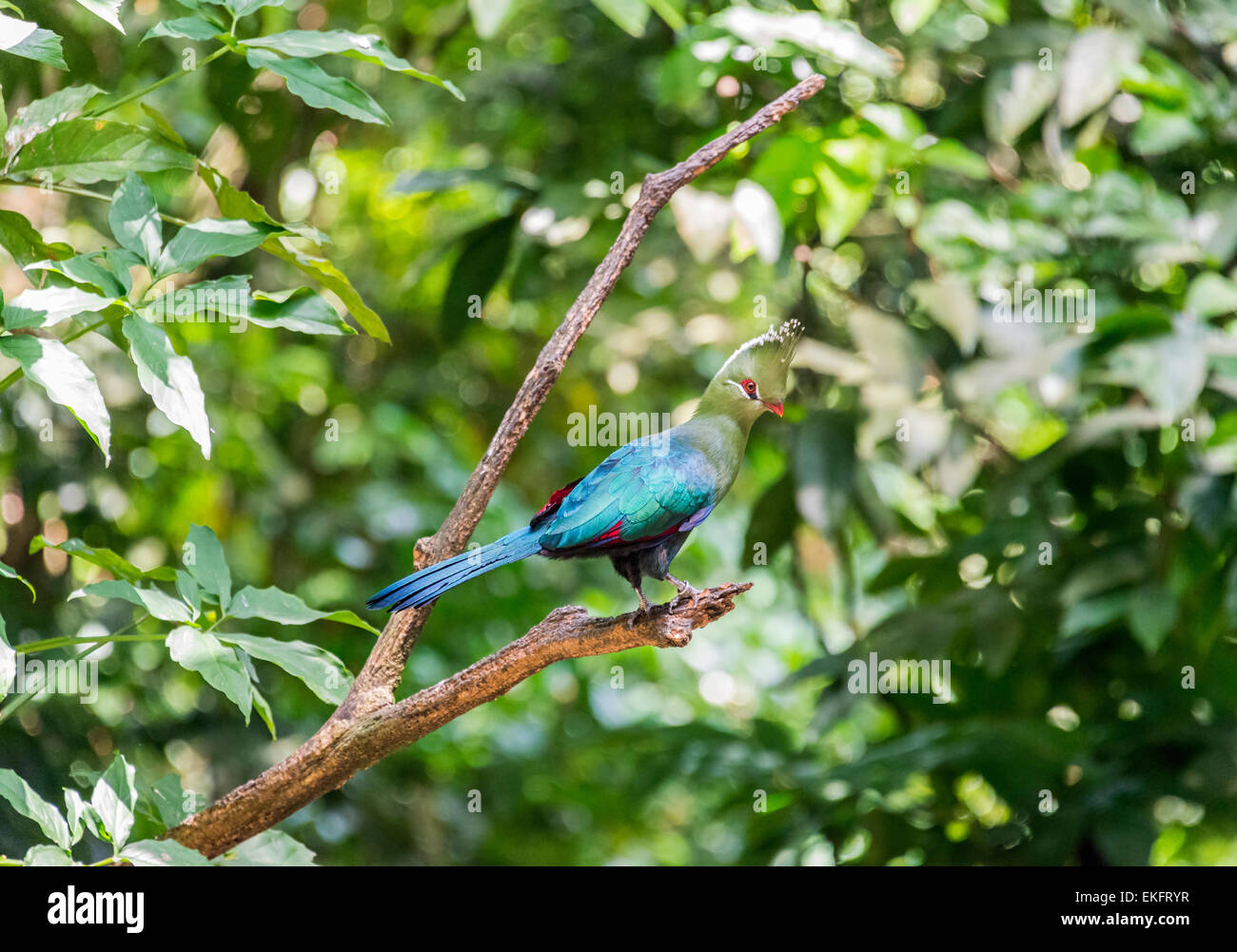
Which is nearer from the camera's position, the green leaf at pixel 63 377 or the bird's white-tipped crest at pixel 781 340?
the bird's white-tipped crest at pixel 781 340

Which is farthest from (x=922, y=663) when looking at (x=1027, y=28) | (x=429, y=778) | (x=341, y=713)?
(x=429, y=778)

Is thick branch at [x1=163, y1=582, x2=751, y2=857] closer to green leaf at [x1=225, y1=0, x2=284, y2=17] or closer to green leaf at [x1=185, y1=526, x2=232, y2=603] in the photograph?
green leaf at [x1=185, y1=526, x2=232, y2=603]

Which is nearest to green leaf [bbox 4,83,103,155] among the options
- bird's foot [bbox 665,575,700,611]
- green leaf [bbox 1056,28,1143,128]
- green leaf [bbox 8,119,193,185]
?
green leaf [bbox 8,119,193,185]

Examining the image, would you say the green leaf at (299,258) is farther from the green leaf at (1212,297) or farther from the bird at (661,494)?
the green leaf at (1212,297)

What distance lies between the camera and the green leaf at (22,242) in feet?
5.15

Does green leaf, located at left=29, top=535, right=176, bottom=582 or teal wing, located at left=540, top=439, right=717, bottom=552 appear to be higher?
teal wing, located at left=540, top=439, right=717, bottom=552

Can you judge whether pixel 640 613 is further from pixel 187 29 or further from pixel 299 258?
pixel 187 29

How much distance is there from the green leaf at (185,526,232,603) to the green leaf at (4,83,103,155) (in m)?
0.56

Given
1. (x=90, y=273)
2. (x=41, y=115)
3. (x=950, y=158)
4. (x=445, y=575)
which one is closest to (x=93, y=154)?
(x=41, y=115)

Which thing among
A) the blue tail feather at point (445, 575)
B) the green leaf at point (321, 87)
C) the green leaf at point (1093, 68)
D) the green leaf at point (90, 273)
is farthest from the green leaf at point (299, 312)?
the green leaf at point (1093, 68)

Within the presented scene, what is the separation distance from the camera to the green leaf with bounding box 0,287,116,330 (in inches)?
49.7

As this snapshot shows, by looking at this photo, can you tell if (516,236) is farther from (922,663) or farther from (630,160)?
(922,663)

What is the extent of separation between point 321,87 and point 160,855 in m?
0.96

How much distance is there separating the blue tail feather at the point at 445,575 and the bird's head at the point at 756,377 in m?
0.25
